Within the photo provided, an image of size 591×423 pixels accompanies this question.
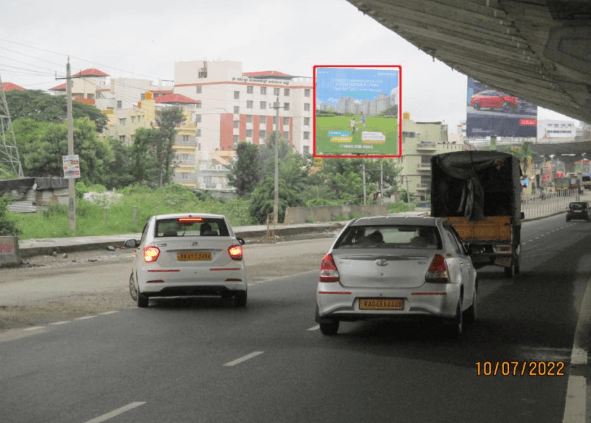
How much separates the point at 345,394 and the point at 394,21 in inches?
1116

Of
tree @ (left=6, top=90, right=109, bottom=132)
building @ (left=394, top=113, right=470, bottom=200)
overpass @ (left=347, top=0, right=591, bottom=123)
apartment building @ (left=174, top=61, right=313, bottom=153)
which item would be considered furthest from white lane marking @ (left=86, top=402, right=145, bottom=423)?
apartment building @ (left=174, top=61, right=313, bottom=153)

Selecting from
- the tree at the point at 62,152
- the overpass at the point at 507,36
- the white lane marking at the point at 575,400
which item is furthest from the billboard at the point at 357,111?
the white lane marking at the point at 575,400

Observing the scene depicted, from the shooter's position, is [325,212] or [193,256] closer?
[193,256]

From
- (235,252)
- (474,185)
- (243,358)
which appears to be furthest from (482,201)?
(243,358)

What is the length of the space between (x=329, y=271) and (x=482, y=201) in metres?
13.7

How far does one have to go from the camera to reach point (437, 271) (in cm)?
1233

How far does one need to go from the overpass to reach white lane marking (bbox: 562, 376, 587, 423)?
13.7 metres

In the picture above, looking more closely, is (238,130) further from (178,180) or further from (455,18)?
(455,18)

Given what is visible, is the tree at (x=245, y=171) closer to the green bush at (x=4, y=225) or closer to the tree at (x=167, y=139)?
the tree at (x=167, y=139)

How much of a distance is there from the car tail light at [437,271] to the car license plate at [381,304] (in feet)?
1.36

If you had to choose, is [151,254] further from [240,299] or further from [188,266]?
[240,299]

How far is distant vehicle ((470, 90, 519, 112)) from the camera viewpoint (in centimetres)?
11794

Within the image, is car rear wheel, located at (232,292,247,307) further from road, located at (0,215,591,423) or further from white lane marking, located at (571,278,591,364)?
white lane marking, located at (571,278,591,364)

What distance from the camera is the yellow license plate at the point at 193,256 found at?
53.7 ft
